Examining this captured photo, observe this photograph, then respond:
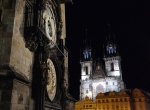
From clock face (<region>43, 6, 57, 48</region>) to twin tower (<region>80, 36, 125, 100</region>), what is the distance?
61542mm

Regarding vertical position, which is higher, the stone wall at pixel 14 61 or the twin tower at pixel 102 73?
the twin tower at pixel 102 73

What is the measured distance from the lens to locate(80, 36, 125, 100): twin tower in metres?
71.0

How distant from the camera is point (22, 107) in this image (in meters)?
5.88

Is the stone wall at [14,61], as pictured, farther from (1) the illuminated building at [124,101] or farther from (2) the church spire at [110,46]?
(2) the church spire at [110,46]

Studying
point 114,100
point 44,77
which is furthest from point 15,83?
point 114,100

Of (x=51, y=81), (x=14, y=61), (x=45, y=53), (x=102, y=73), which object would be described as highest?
(x=102, y=73)

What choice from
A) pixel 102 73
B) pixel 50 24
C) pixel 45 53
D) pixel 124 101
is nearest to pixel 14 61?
pixel 45 53

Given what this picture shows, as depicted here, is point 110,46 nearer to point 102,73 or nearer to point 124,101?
point 102,73

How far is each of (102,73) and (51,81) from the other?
69.1m

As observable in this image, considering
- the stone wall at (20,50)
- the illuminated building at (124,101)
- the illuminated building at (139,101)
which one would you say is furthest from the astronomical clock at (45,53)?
the illuminated building at (124,101)

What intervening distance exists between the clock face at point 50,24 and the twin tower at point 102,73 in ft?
202

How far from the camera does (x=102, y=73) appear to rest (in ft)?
251

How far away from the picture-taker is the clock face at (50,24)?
9188 mm

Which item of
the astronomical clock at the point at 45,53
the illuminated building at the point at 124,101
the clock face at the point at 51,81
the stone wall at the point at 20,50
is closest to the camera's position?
the stone wall at the point at 20,50
